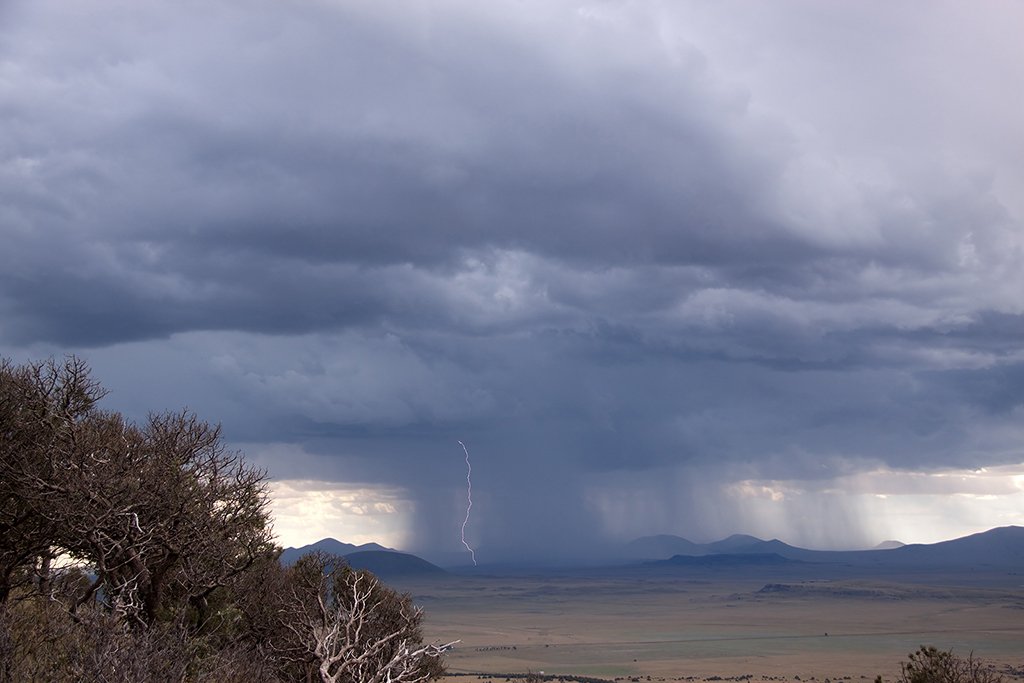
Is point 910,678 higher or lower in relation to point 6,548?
lower

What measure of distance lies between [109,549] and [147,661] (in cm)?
940

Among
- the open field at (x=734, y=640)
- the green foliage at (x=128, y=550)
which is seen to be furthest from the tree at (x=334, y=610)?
the open field at (x=734, y=640)

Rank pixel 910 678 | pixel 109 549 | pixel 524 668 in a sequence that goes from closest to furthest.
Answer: pixel 109 549 → pixel 910 678 → pixel 524 668

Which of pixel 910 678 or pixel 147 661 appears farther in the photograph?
pixel 910 678

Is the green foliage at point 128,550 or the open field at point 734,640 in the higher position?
the green foliage at point 128,550

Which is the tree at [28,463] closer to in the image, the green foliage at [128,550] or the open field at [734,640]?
the green foliage at [128,550]

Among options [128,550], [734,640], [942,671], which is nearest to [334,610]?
[128,550]

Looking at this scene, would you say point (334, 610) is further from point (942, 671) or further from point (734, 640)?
point (734, 640)

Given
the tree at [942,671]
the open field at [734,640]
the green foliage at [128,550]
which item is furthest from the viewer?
the open field at [734,640]

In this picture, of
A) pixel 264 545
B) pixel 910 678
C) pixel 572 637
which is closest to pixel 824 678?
pixel 572 637

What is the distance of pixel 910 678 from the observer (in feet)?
99.8

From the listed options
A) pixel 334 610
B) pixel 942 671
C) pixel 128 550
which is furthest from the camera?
pixel 334 610

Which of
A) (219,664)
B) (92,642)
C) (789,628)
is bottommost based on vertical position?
(789,628)

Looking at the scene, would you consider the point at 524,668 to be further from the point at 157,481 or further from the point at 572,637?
the point at 157,481
